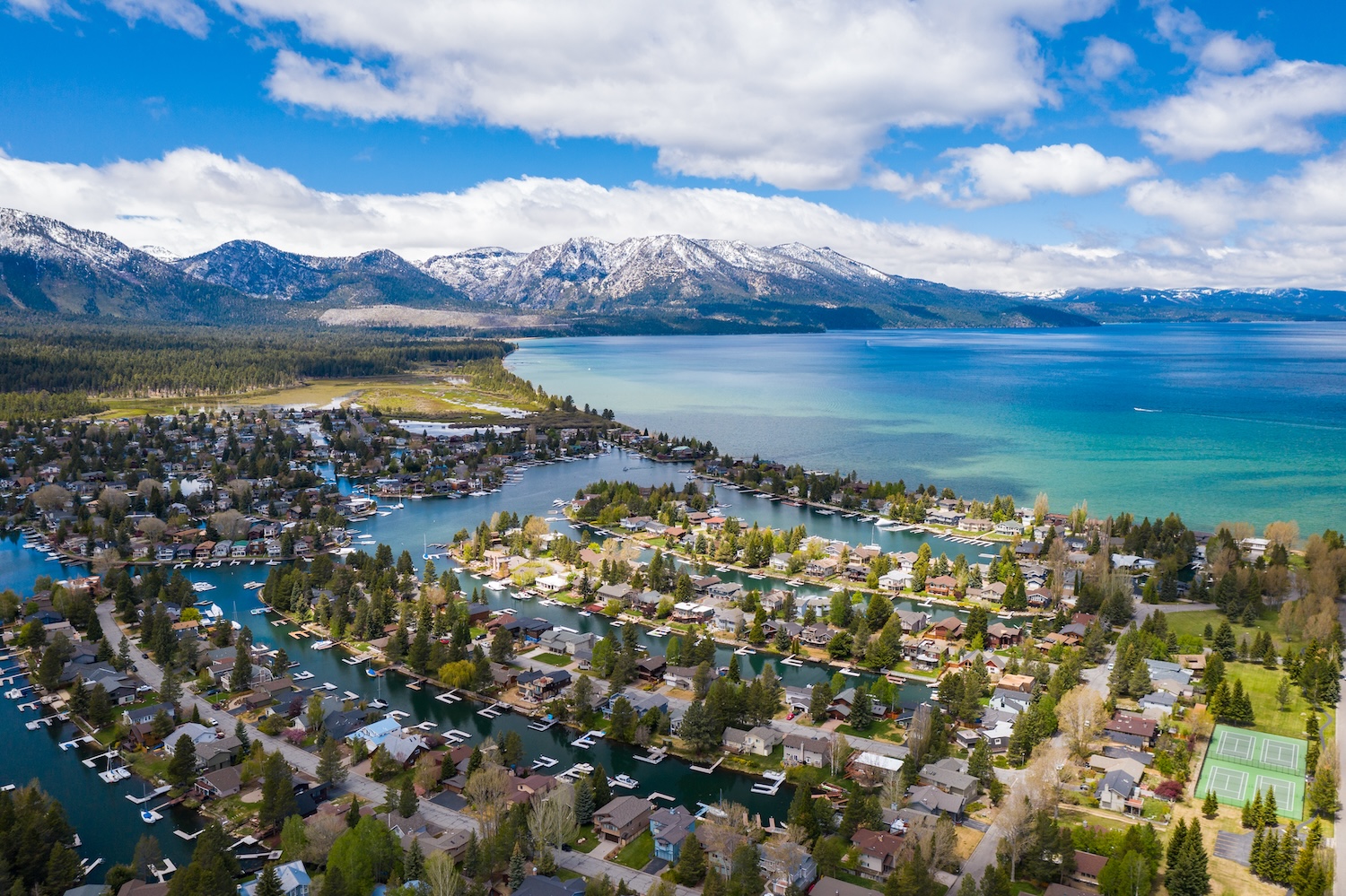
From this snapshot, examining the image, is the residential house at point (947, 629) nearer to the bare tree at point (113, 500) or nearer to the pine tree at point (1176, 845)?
the pine tree at point (1176, 845)

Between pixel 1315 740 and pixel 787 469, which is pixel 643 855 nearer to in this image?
pixel 1315 740

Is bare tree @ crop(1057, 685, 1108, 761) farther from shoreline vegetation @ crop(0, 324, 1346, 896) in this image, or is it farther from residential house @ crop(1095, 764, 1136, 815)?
residential house @ crop(1095, 764, 1136, 815)

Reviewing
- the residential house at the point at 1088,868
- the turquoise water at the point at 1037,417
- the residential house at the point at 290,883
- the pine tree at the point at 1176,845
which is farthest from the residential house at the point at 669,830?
the turquoise water at the point at 1037,417

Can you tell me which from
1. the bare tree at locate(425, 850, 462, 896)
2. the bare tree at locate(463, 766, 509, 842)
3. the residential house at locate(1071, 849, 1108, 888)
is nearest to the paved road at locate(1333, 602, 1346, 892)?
the residential house at locate(1071, 849, 1108, 888)

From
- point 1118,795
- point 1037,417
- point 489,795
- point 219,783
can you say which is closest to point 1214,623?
point 1118,795

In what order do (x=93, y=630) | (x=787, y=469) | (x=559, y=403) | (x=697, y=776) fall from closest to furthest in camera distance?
(x=697, y=776), (x=93, y=630), (x=787, y=469), (x=559, y=403)

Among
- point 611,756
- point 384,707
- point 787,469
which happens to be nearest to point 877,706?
point 611,756

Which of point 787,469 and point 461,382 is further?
point 461,382

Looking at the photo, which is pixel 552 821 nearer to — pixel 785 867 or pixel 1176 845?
pixel 785 867
